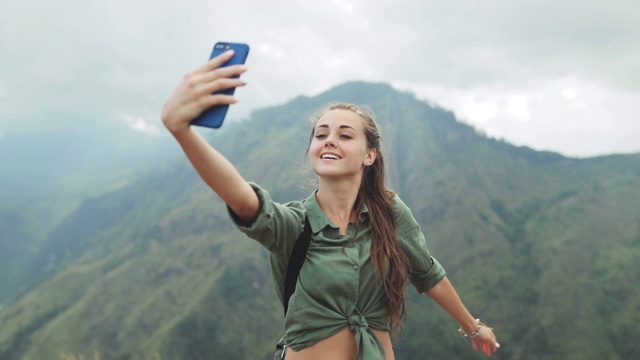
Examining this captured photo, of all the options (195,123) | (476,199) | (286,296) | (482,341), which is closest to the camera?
(195,123)

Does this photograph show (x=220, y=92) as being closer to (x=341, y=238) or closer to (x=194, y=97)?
(x=194, y=97)

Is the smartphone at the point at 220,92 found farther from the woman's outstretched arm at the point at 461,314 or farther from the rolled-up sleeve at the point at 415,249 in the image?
the woman's outstretched arm at the point at 461,314

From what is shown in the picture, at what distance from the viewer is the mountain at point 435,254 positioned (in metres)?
76.8

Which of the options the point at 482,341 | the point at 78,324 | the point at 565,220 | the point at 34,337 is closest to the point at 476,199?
the point at 565,220

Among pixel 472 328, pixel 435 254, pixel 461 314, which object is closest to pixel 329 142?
pixel 461 314

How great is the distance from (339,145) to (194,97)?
3.28ft

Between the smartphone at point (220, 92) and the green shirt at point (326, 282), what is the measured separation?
0.56 meters

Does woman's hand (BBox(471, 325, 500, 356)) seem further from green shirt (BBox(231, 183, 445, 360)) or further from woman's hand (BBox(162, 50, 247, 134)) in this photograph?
woman's hand (BBox(162, 50, 247, 134))

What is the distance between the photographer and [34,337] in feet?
286

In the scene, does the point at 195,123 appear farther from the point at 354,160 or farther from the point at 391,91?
the point at 391,91

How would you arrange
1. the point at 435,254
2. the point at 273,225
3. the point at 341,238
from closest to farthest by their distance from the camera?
1. the point at 273,225
2. the point at 341,238
3. the point at 435,254

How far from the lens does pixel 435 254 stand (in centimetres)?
9388

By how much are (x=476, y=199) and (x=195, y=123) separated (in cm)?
11449

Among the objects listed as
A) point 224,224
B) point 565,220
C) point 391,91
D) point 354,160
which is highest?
point 391,91
